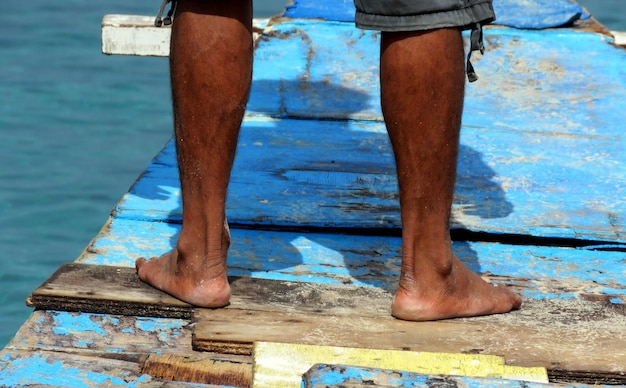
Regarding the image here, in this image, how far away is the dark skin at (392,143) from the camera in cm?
192

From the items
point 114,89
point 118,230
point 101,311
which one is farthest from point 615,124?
point 114,89

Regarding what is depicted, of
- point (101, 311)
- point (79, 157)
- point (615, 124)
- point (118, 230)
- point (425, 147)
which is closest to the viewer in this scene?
point (425, 147)

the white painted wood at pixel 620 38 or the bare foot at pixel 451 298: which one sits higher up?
the white painted wood at pixel 620 38

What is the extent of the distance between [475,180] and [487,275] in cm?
62

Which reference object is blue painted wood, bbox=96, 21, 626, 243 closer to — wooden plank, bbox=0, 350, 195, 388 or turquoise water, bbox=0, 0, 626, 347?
wooden plank, bbox=0, 350, 195, 388

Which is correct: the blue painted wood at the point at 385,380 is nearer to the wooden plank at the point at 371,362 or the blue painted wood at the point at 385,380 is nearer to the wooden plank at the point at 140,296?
the wooden plank at the point at 371,362

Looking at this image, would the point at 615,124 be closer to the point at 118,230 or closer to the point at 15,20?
the point at 118,230

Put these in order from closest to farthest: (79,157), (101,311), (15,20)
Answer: (101,311) < (79,157) < (15,20)

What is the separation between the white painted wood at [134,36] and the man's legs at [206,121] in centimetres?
216

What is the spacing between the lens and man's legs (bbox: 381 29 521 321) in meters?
1.90

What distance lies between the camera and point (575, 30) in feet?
14.4

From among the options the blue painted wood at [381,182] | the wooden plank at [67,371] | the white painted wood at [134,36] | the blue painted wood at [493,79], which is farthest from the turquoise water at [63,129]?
the wooden plank at [67,371]

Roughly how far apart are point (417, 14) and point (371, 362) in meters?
0.63

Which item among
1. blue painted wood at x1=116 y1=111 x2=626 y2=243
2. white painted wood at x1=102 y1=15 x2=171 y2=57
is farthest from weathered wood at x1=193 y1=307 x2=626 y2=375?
white painted wood at x1=102 y1=15 x2=171 y2=57
